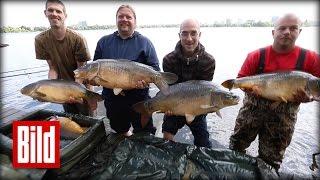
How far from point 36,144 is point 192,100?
1696 mm

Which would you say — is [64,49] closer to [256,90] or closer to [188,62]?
[188,62]

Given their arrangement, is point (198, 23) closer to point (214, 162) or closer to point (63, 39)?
point (214, 162)

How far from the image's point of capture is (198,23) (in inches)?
121

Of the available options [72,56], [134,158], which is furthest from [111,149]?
[72,56]

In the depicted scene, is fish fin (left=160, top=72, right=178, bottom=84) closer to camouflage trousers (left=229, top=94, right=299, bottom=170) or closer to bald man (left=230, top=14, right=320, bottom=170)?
bald man (left=230, top=14, right=320, bottom=170)

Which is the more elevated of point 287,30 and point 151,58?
point 287,30

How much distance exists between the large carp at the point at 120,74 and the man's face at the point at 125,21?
1.62 feet

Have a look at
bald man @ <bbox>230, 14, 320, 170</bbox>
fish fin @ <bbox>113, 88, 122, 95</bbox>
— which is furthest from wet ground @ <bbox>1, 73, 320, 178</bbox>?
fish fin @ <bbox>113, 88, 122, 95</bbox>

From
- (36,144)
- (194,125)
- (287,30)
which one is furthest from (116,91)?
(287,30)

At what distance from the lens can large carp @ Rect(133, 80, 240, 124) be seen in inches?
114

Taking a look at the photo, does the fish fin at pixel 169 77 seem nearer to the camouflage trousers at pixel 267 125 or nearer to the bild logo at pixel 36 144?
the camouflage trousers at pixel 267 125

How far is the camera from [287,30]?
9.23ft

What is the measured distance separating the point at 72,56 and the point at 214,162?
2.33m

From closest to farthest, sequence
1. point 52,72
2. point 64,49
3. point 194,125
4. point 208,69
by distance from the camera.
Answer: point 208,69 → point 194,125 → point 64,49 → point 52,72
